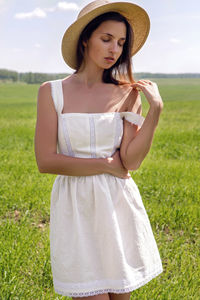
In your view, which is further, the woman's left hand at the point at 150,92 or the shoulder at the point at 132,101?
the shoulder at the point at 132,101

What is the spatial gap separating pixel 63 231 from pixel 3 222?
7.67 feet

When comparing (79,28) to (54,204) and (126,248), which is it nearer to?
(54,204)

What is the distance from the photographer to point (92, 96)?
7.39 ft

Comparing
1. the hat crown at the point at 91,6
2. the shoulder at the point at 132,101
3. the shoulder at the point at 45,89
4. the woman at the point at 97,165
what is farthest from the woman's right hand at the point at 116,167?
the hat crown at the point at 91,6

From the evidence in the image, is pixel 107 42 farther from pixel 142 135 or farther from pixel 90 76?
pixel 142 135

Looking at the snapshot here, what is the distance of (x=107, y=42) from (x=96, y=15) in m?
0.16

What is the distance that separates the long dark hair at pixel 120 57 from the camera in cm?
226

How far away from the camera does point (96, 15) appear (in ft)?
7.29

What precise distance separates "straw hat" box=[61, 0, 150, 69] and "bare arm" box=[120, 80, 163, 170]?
45 cm

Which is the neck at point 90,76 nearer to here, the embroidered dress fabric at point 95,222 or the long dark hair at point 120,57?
the long dark hair at point 120,57

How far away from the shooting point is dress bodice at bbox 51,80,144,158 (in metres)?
2.16

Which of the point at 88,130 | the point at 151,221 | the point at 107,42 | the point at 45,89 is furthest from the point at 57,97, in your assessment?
the point at 151,221

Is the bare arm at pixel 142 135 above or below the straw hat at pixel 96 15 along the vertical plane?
below

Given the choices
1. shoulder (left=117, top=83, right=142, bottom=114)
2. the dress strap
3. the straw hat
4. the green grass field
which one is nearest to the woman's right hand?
shoulder (left=117, top=83, right=142, bottom=114)
